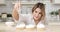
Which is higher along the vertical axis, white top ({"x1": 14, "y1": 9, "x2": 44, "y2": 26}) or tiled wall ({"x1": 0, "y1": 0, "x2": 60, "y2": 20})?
tiled wall ({"x1": 0, "y1": 0, "x2": 60, "y2": 20})

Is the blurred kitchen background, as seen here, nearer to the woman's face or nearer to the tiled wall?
the tiled wall

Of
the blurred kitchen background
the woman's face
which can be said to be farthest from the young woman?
the blurred kitchen background

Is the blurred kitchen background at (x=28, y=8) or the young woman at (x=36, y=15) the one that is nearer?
the young woman at (x=36, y=15)

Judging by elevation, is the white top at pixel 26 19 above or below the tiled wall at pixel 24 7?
below

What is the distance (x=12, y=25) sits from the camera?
4.41ft

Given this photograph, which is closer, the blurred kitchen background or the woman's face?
the woman's face

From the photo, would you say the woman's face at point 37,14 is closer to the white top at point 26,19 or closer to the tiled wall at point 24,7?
the white top at point 26,19

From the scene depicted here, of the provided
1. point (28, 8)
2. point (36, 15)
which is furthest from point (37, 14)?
point (28, 8)

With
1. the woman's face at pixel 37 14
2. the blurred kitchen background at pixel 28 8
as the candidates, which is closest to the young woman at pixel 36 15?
the woman's face at pixel 37 14

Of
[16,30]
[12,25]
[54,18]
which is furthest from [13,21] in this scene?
[54,18]

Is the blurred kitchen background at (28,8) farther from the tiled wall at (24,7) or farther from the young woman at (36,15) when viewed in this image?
the young woman at (36,15)

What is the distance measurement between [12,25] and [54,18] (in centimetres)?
55

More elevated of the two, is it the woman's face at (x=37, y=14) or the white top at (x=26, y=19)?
the woman's face at (x=37, y=14)

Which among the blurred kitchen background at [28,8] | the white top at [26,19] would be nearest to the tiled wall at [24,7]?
the blurred kitchen background at [28,8]
